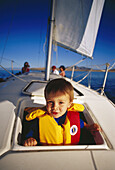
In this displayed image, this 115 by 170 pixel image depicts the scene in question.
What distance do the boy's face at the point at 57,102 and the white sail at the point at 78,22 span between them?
294cm

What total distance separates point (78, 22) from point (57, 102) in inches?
129

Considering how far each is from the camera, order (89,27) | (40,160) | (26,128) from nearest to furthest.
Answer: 1. (40,160)
2. (26,128)
3. (89,27)

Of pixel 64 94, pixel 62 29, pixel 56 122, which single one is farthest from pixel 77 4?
pixel 56 122

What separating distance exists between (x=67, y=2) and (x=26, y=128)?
3.53 metres

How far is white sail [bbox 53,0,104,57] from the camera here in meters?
2.77

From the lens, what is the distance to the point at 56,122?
0.78 m

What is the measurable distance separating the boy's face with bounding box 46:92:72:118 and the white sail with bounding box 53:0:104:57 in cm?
294

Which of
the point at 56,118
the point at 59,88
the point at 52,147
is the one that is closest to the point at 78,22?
the point at 59,88

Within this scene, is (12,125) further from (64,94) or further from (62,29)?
(62,29)

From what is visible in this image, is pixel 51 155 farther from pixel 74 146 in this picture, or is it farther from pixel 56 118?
pixel 56 118

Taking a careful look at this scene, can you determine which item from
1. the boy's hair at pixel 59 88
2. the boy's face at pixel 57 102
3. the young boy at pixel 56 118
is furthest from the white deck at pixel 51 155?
the boy's hair at pixel 59 88

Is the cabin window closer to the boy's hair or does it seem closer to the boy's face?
the boy's face

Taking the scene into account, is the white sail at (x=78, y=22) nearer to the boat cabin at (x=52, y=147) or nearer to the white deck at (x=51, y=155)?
the boat cabin at (x=52, y=147)

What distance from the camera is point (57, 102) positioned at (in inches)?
28.9
